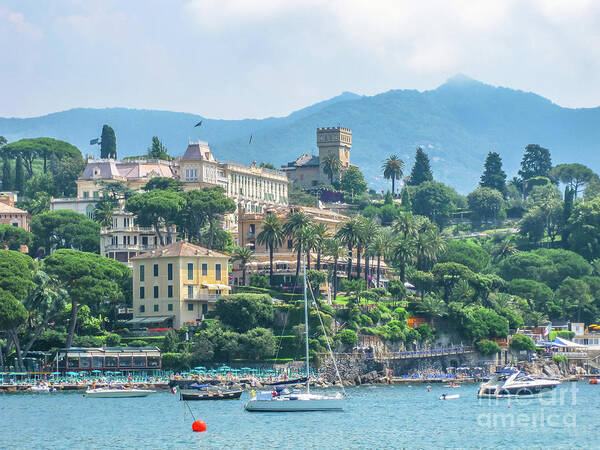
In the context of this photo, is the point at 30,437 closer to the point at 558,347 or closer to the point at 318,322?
the point at 318,322

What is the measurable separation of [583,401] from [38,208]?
100 metres

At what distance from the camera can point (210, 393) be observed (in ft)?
371

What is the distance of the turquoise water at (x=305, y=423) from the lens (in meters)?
86.0

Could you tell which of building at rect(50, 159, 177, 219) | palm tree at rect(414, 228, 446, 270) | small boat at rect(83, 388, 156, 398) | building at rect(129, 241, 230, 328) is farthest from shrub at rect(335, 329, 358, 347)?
building at rect(50, 159, 177, 219)

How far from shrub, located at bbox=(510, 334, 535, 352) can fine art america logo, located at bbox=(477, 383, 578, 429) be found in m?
20.2

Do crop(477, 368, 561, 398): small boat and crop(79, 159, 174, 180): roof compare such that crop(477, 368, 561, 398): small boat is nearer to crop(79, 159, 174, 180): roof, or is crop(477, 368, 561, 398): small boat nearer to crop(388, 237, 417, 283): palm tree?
crop(388, 237, 417, 283): palm tree

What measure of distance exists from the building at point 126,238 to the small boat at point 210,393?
2135 inches

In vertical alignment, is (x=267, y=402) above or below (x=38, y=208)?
below

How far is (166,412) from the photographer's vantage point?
103562mm

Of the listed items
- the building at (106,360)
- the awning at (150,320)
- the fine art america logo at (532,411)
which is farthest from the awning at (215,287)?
the fine art america logo at (532,411)

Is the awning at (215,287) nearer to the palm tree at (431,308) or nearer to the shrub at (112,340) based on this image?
the shrub at (112,340)

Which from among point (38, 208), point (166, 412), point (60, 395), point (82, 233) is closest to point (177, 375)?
point (60, 395)

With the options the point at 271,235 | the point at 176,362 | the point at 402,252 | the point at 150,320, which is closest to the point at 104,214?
the point at 271,235

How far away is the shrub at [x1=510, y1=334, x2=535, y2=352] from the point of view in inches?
5896
